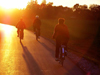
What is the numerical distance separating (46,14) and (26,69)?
70416 mm

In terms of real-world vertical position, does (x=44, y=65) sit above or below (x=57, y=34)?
below

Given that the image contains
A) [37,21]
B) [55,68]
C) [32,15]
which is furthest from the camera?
[32,15]

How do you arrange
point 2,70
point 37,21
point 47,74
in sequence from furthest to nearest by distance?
1. point 37,21
2. point 2,70
3. point 47,74

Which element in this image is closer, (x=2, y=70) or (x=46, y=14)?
(x=2, y=70)

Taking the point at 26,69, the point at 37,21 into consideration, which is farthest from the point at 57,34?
the point at 37,21

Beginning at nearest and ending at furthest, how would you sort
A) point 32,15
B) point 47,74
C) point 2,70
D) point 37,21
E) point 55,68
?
point 47,74 → point 2,70 → point 55,68 → point 37,21 → point 32,15

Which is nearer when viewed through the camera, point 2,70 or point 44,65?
point 2,70

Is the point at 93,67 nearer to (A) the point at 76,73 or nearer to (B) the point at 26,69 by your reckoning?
(A) the point at 76,73

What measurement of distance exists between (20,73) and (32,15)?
69.5 meters

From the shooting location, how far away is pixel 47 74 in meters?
6.96

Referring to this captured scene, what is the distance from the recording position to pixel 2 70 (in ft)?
24.4

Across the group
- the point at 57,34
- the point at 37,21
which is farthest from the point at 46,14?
the point at 57,34

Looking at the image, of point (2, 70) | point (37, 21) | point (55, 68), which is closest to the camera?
point (2, 70)

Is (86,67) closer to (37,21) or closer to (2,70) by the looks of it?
(2,70)
